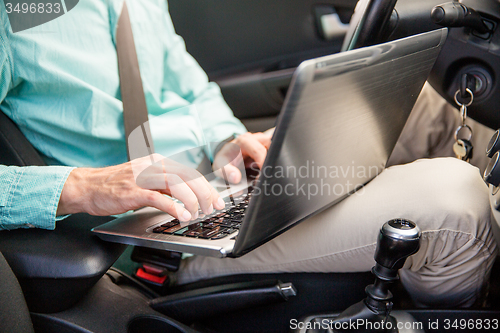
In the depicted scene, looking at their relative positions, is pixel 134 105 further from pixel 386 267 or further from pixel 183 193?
pixel 386 267

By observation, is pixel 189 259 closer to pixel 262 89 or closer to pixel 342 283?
pixel 342 283

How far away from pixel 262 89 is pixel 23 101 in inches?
37.3

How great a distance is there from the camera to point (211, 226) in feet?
1.76

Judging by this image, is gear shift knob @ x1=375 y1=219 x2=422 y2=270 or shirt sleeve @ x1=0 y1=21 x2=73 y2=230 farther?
shirt sleeve @ x1=0 y1=21 x2=73 y2=230

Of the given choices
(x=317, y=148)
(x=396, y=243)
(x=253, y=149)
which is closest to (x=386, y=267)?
(x=396, y=243)

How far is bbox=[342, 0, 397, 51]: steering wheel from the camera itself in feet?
1.86

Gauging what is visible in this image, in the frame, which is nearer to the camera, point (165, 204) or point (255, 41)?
point (165, 204)

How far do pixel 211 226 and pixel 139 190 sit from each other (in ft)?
0.38

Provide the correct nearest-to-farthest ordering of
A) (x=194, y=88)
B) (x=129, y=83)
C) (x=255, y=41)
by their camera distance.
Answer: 1. (x=129, y=83)
2. (x=194, y=88)
3. (x=255, y=41)

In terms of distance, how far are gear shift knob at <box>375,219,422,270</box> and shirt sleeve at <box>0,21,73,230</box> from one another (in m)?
0.45

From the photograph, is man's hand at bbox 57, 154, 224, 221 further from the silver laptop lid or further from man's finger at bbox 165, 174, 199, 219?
the silver laptop lid

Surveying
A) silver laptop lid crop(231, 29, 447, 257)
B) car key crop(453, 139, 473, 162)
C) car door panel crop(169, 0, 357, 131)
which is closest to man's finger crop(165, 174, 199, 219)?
silver laptop lid crop(231, 29, 447, 257)

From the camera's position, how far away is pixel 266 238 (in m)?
0.46

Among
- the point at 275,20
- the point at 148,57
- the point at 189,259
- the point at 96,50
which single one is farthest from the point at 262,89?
the point at 189,259
